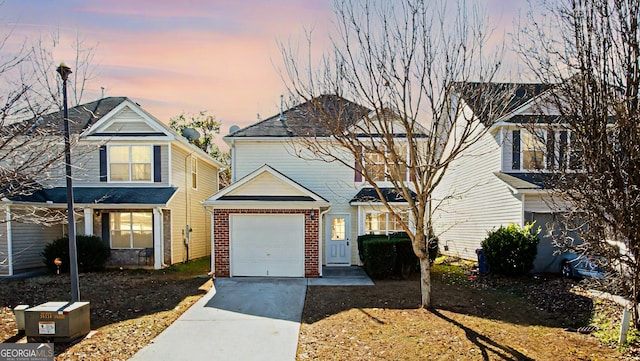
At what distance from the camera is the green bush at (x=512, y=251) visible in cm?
1189

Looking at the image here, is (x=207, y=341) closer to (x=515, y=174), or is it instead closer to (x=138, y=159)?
(x=138, y=159)

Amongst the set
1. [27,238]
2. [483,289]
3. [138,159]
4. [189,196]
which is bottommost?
[483,289]

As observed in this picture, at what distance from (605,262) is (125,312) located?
9.88 m

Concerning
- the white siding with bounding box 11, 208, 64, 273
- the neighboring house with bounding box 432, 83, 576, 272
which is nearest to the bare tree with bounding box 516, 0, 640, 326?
the neighboring house with bounding box 432, 83, 576, 272

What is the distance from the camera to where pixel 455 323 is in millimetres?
7887

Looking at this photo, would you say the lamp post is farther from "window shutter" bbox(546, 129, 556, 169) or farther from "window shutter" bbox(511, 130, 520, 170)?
"window shutter" bbox(511, 130, 520, 170)

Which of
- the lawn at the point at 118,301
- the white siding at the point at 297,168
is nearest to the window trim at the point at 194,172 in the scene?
the white siding at the point at 297,168

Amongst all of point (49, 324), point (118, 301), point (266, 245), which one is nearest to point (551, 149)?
point (266, 245)

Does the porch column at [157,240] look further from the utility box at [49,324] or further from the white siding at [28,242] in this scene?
the utility box at [49,324]

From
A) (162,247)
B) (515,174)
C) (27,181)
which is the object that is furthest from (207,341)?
(515,174)

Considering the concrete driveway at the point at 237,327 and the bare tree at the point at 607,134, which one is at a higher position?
the bare tree at the point at 607,134

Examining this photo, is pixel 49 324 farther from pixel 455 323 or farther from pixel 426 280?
pixel 455 323

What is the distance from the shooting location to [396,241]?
1281cm

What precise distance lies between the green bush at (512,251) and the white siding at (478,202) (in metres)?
1.68
